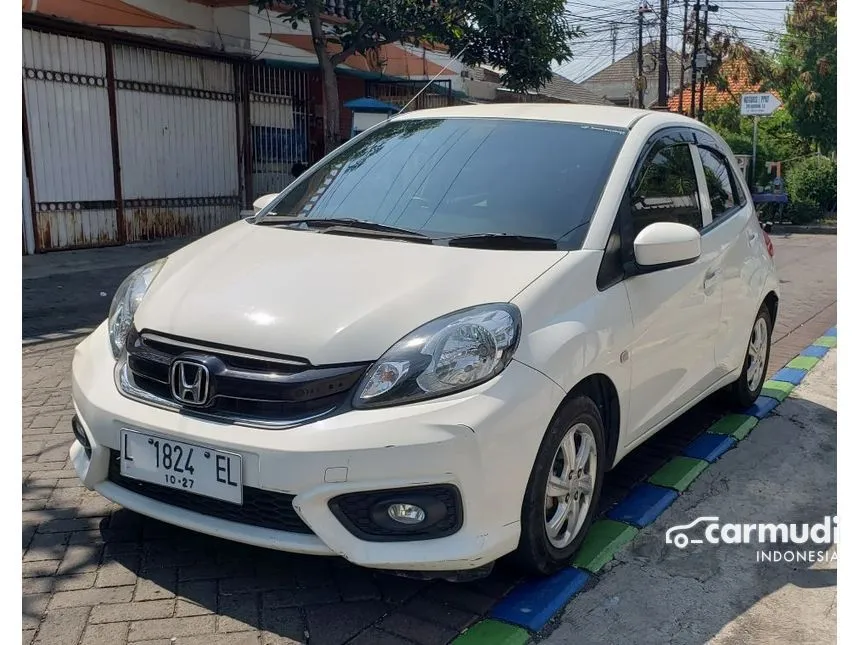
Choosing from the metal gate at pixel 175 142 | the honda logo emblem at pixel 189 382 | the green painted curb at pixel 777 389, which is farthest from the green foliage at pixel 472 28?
the honda logo emblem at pixel 189 382

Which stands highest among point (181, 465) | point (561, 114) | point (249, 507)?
point (561, 114)

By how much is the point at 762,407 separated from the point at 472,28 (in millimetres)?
7880

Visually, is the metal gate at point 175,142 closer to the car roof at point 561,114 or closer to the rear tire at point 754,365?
the car roof at point 561,114

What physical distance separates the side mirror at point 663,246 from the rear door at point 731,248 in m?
0.72

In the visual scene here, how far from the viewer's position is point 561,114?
3914 millimetres

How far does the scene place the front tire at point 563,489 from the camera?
9.23 ft

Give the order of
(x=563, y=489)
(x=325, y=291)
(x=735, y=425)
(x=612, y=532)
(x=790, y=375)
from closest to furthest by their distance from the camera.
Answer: (x=325, y=291) < (x=563, y=489) < (x=612, y=532) < (x=735, y=425) < (x=790, y=375)

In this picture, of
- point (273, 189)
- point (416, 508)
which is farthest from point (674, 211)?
point (273, 189)

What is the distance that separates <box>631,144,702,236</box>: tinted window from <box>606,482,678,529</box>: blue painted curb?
1.24 metres

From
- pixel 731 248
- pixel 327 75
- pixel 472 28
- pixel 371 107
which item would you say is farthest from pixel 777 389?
pixel 371 107

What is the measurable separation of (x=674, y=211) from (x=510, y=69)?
8.58 m

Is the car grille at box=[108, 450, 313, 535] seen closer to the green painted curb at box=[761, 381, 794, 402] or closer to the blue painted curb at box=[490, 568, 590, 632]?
the blue painted curb at box=[490, 568, 590, 632]

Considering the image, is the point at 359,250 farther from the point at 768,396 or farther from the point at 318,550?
the point at 768,396

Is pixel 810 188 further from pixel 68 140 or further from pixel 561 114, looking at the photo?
pixel 561 114
